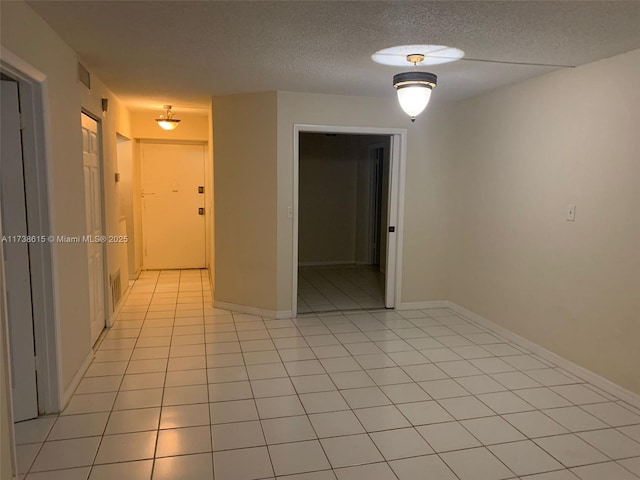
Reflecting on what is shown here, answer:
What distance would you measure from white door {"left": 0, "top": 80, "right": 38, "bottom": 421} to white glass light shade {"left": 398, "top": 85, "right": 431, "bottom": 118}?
7.68ft

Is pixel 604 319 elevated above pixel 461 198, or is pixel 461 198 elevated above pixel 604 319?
pixel 461 198

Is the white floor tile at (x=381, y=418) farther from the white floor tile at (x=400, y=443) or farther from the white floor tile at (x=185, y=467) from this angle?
the white floor tile at (x=185, y=467)

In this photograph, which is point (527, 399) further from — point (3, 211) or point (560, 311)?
point (3, 211)

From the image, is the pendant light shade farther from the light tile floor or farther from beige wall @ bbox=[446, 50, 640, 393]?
the light tile floor

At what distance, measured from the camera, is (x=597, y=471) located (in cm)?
235

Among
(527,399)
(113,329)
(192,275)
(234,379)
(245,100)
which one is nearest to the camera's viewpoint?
(527,399)

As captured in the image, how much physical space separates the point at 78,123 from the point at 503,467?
11.2ft

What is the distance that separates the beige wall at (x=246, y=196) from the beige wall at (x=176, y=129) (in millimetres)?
1780

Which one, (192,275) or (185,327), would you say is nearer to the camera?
(185,327)

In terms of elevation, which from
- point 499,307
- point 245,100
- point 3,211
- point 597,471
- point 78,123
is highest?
point 245,100

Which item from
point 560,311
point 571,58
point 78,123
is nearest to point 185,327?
point 78,123

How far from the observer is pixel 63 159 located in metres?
2.94

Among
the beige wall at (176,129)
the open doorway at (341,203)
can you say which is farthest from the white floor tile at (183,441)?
the open doorway at (341,203)

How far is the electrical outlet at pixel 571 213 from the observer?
354 cm
